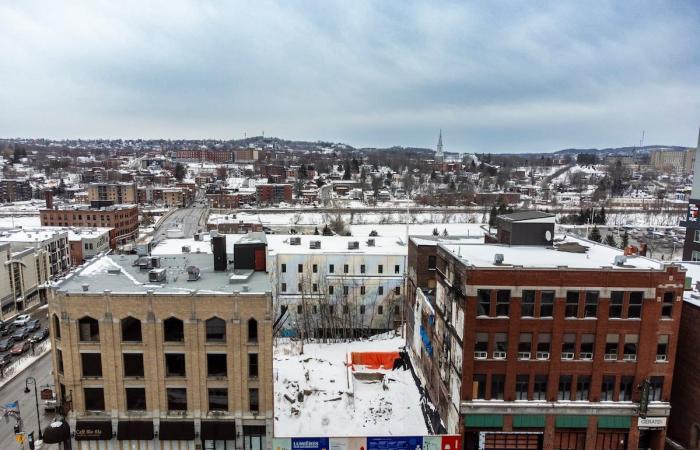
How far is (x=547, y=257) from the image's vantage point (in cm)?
3425

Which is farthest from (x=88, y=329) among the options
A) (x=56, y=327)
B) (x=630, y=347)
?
(x=630, y=347)

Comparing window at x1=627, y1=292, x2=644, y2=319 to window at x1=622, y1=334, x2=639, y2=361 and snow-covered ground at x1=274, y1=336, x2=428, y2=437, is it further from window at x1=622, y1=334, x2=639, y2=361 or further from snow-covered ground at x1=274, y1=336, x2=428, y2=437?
snow-covered ground at x1=274, y1=336, x2=428, y2=437

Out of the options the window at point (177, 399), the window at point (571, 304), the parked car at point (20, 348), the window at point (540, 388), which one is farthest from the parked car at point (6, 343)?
the window at point (571, 304)

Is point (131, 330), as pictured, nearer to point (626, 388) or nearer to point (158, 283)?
point (158, 283)

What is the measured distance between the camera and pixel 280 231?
116 m

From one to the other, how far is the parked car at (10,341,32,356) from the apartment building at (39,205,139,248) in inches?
2119

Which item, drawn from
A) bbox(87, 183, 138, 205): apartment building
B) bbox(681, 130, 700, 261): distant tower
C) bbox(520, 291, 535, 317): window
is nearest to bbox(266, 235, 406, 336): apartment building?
bbox(520, 291, 535, 317): window

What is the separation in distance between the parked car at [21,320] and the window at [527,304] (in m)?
59.8

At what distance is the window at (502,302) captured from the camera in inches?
1194

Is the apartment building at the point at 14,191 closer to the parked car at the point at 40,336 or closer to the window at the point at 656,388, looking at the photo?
the parked car at the point at 40,336

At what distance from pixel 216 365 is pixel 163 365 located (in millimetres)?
3054

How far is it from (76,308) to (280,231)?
293 ft

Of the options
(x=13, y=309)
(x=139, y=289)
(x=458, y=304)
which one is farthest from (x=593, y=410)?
(x=13, y=309)

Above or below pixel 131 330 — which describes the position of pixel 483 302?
above
